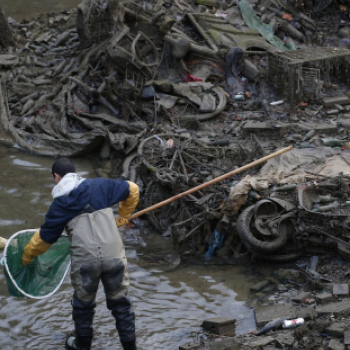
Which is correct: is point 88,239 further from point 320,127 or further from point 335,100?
point 335,100

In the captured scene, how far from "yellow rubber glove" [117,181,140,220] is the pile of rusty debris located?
264cm

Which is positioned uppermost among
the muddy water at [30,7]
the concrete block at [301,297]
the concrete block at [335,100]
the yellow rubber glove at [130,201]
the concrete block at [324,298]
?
the muddy water at [30,7]

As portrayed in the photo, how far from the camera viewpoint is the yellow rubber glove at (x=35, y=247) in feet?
20.5

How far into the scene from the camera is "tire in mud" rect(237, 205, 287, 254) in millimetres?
8820

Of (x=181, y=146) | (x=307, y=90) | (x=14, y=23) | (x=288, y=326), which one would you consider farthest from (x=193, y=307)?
(x=14, y=23)

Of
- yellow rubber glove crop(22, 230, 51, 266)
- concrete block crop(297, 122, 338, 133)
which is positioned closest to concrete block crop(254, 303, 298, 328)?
yellow rubber glove crop(22, 230, 51, 266)

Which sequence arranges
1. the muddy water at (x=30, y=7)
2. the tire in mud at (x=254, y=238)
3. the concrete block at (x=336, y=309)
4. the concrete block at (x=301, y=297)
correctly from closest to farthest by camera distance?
the concrete block at (x=336, y=309) → the concrete block at (x=301, y=297) → the tire in mud at (x=254, y=238) → the muddy water at (x=30, y=7)

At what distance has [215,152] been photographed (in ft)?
36.6

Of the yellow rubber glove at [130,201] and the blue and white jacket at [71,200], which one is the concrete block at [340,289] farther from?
the blue and white jacket at [71,200]

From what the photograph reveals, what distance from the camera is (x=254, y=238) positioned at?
8.84m

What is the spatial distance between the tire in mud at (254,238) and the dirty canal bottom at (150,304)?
0.43m

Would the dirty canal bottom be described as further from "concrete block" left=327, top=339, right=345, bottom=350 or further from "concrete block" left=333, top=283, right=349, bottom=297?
"concrete block" left=327, top=339, right=345, bottom=350

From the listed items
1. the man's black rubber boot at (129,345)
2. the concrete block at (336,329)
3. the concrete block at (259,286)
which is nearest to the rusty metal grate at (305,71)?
the concrete block at (259,286)

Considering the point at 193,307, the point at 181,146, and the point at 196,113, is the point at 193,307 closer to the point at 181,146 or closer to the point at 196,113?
the point at 181,146
